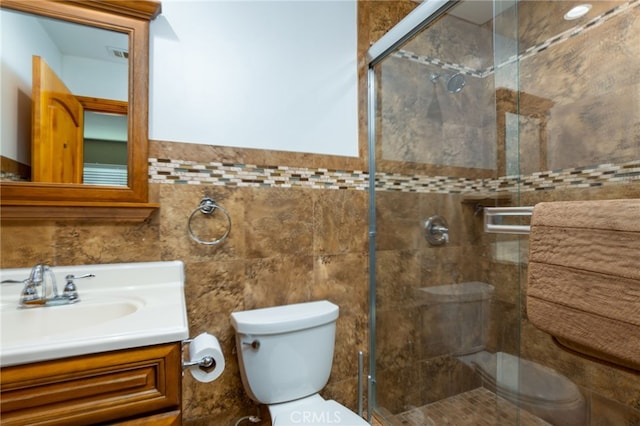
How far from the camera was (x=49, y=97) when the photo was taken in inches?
41.0

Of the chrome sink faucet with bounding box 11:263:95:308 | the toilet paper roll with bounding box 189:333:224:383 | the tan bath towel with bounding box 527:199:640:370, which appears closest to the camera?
the tan bath towel with bounding box 527:199:640:370

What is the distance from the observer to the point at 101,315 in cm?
98

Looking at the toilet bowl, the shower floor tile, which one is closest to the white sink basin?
the shower floor tile

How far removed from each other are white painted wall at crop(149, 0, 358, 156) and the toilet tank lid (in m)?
0.69

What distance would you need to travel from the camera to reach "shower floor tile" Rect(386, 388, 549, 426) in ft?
4.51

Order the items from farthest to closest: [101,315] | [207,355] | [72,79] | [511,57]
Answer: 1. [511,57]
2. [72,79]
3. [101,315]
4. [207,355]

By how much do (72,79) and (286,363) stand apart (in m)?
1.26

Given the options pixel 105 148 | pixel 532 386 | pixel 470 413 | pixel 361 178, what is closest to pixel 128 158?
pixel 105 148

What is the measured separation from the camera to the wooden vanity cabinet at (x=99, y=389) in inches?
24.1

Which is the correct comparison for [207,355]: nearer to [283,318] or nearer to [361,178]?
[283,318]

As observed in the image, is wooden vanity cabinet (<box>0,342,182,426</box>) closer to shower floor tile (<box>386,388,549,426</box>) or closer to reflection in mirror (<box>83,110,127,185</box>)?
reflection in mirror (<box>83,110,127,185</box>)

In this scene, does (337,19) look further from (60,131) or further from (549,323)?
(549,323)

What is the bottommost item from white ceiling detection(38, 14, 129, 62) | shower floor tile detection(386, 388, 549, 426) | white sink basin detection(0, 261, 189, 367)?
shower floor tile detection(386, 388, 549, 426)

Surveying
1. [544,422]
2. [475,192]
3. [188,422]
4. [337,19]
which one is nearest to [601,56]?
[475,192]
